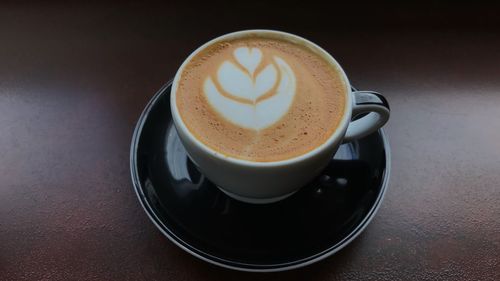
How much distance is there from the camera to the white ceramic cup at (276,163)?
2.25 ft

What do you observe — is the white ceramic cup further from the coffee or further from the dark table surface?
the dark table surface

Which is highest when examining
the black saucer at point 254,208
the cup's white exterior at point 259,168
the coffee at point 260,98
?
the coffee at point 260,98

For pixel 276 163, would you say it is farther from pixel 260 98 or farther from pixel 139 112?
pixel 139 112

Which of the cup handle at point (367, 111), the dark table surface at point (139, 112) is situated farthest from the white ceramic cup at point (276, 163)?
the dark table surface at point (139, 112)

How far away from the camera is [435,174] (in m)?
0.94

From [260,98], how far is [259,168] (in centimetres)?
15

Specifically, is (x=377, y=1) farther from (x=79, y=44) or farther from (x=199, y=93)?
(x=79, y=44)

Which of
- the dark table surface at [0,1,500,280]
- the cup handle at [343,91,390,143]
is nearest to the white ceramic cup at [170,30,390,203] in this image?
the cup handle at [343,91,390,143]

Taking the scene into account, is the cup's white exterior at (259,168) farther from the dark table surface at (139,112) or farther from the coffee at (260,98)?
the dark table surface at (139,112)

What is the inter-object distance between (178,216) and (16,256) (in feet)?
0.99

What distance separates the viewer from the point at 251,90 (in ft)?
2.56

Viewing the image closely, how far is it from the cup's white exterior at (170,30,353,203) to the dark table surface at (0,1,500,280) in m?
0.15

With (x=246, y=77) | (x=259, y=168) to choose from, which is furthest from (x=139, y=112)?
(x=259, y=168)

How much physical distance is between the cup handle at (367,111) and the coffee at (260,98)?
3 centimetres
